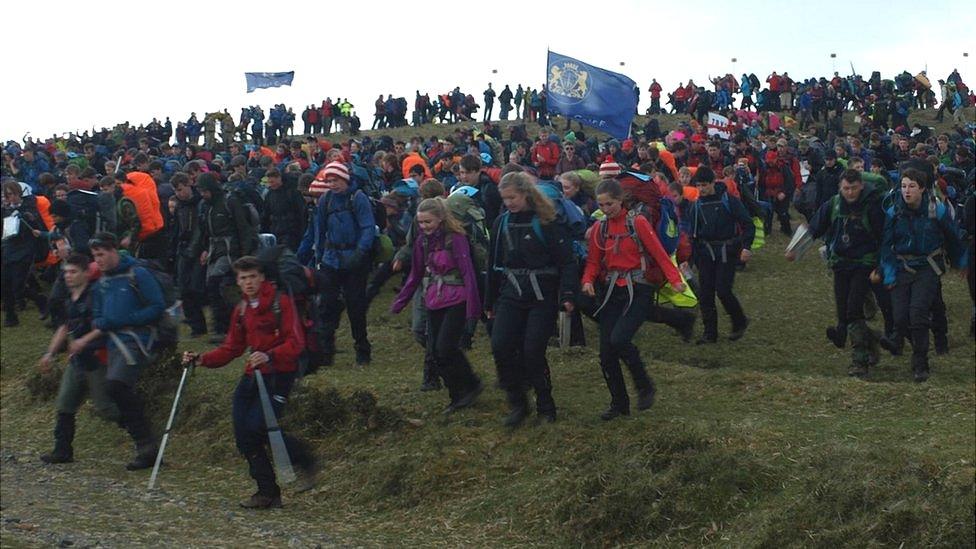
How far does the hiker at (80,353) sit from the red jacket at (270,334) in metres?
1.56

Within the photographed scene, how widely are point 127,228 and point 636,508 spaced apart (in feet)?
30.1

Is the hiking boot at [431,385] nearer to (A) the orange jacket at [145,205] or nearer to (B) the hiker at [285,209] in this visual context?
(B) the hiker at [285,209]

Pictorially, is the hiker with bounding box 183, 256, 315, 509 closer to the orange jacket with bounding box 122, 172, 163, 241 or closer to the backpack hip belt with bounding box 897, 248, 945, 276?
the backpack hip belt with bounding box 897, 248, 945, 276

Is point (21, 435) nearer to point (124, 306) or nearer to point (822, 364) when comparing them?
point (124, 306)

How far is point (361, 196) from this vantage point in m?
11.9

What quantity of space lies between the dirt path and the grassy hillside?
3cm

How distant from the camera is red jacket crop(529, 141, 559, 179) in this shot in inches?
795

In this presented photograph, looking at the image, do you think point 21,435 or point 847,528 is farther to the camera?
point 21,435

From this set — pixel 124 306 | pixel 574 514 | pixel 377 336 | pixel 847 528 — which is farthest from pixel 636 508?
pixel 377 336

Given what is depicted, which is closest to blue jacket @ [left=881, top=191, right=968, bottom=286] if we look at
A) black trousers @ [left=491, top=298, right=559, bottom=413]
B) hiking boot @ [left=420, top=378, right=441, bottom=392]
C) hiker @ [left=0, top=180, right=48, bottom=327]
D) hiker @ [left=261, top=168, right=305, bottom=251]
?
black trousers @ [left=491, top=298, right=559, bottom=413]

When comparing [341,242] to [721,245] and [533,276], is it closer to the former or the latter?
[533,276]

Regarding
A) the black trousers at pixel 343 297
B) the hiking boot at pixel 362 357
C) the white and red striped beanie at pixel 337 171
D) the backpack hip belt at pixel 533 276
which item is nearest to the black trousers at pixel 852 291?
the backpack hip belt at pixel 533 276

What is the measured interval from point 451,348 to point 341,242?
2.41 metres

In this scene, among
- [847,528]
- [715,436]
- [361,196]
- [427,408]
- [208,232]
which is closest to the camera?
[847,528]
